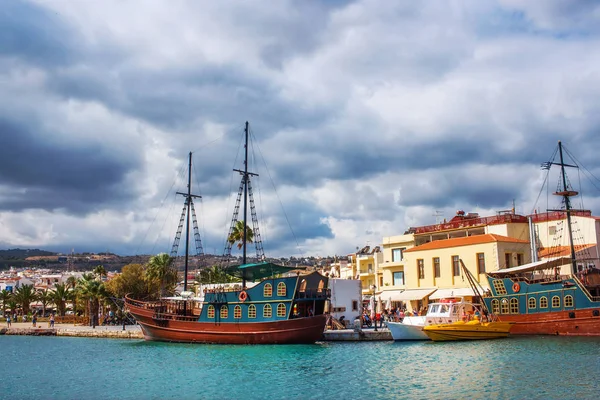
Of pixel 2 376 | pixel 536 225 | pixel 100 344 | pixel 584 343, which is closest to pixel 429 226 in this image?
pixel 536 225

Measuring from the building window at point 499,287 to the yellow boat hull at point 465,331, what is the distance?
14.8 feet

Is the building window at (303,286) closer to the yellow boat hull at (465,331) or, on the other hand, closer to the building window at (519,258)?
the yellow boat hull at (465,331)

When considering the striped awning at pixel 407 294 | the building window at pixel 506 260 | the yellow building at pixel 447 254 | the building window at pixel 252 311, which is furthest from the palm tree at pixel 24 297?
the building window at pixel 506 260

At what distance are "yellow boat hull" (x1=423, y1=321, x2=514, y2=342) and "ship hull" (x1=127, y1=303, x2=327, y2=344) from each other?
25.2 feet

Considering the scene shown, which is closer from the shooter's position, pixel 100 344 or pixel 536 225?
pixel 100 344

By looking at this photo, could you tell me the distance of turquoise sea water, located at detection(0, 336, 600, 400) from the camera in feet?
70.5

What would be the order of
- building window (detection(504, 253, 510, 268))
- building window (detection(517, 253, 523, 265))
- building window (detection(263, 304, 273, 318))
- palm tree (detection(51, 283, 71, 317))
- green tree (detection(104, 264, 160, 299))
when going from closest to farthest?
1. building window (detection(263, 304, 273, 318))
2. building window (detection(504, 253, 510, 268))
3. building window (detection(517, 253, 523, 265))
4. green tree (detection(104, 264, 160, 299))
5. palm tree (detection(51, 283, 71, 317))

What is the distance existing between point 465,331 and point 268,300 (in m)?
13.9

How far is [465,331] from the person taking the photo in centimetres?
3828

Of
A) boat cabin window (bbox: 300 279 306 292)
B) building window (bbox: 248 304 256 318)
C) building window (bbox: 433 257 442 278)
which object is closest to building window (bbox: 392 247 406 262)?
building window (bbox: 433 257 442 278)

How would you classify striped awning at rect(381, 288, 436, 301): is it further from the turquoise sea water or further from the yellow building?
the turquoise sea water

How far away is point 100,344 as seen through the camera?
147 feet

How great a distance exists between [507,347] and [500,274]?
11176mm

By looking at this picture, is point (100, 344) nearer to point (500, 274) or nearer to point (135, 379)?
point (135, 379)
